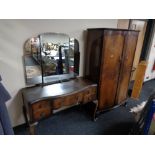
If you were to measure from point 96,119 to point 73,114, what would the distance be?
17.7 inches

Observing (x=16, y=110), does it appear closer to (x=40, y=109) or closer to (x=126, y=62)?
(x=40, y=109)

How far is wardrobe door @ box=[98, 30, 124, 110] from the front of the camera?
75.9 inches

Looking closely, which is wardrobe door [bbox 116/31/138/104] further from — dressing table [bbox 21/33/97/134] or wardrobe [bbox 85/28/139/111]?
dressing table [bbox 21/33/97/134]

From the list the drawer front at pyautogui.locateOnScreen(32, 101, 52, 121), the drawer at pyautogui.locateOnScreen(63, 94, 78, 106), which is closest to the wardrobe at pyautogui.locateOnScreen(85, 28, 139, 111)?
the drawer at pyautogui.locateOnScreen(63, 94, 78, 106)

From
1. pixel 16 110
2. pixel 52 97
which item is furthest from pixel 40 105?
pixel 16 110

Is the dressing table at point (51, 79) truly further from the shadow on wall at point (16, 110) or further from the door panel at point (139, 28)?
the door panel at point (139, 28)

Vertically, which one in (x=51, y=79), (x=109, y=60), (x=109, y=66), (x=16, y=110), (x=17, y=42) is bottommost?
(x=16, y=110)

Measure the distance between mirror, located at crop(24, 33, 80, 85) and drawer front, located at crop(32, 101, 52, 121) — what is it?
442 millimetres

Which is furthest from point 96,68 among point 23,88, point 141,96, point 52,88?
point 141,96

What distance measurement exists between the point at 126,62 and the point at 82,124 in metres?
1.36

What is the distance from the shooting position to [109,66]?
211cm

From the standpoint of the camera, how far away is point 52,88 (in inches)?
75.0
